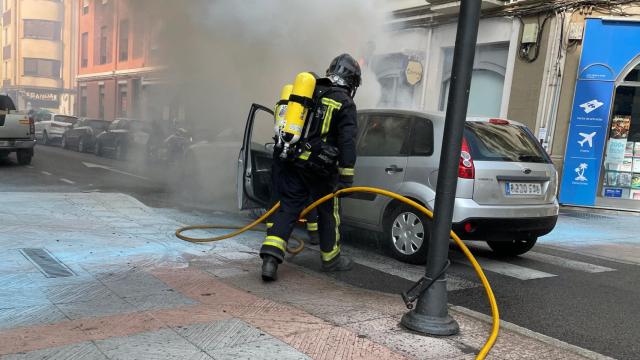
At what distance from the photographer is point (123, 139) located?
54.3 ft

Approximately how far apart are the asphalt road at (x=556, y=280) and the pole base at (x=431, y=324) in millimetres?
689

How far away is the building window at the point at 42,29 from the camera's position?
3841cm

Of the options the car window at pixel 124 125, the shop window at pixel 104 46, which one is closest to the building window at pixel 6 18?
the shop window at pixel 104 46

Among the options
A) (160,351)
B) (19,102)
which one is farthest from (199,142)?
(19,102)

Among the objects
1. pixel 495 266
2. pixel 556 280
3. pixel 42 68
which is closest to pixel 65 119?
pixel 495 266

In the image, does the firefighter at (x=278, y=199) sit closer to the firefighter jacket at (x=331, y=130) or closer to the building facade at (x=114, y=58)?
the firefighter jacket at (x=331, y=130)

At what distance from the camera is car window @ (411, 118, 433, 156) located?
5301mm

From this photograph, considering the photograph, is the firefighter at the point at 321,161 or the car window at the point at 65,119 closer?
the firefighter at the point at 321,161

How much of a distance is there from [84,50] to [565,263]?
26.7m

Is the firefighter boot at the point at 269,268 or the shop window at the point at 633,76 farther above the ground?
the shop window at the point at 633,76

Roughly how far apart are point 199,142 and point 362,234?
4.45 meters

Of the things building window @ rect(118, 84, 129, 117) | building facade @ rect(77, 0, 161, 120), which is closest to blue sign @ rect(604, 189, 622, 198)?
building facade @ rect(77, 0, 161, 120)

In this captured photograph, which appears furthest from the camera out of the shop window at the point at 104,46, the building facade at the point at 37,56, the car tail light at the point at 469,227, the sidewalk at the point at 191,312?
the building facade at the point at 37,56

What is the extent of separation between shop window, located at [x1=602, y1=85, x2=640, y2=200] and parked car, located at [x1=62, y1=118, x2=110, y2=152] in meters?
15.1
